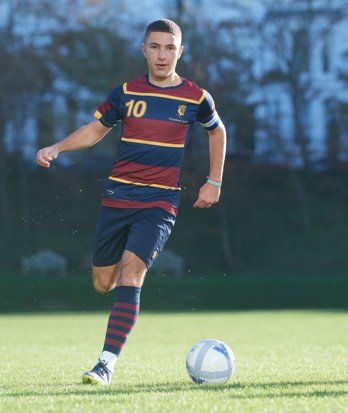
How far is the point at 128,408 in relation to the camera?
217 inches

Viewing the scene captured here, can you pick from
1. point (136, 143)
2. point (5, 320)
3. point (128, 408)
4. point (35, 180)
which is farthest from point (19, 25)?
point (128, 408)

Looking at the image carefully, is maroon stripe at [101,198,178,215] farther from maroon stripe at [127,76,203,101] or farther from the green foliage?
the green foliage

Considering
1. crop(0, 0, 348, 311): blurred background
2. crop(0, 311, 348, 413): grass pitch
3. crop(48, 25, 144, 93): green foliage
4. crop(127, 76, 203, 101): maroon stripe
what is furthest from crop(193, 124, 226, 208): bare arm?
crop(48, 25, 144, 93): green foliage

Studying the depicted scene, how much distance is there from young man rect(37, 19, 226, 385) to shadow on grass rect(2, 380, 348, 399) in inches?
31.6

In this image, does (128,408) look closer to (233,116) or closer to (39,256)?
(39,256)

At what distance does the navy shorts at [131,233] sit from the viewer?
7277 millimetres

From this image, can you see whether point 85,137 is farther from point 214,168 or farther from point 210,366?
point 210,366

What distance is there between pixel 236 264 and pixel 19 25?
11833 millimetres

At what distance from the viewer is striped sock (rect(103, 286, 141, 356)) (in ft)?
23.3

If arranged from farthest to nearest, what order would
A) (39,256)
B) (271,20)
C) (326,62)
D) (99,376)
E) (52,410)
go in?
(326,62), (271,20), (39,256), (99,376), (52,410)

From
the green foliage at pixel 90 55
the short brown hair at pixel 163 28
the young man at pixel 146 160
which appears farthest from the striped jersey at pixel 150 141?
the green foliage at pixel 90 55

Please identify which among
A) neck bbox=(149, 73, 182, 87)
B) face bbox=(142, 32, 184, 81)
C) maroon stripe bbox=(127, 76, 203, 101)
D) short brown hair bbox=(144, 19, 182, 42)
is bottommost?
maroon stripe bbox=(127, 76, 203, 101)

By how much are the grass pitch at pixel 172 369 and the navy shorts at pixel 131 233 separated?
→ 0.90 m

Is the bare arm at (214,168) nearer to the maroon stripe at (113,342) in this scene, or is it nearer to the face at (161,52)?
the face at (161,52)
